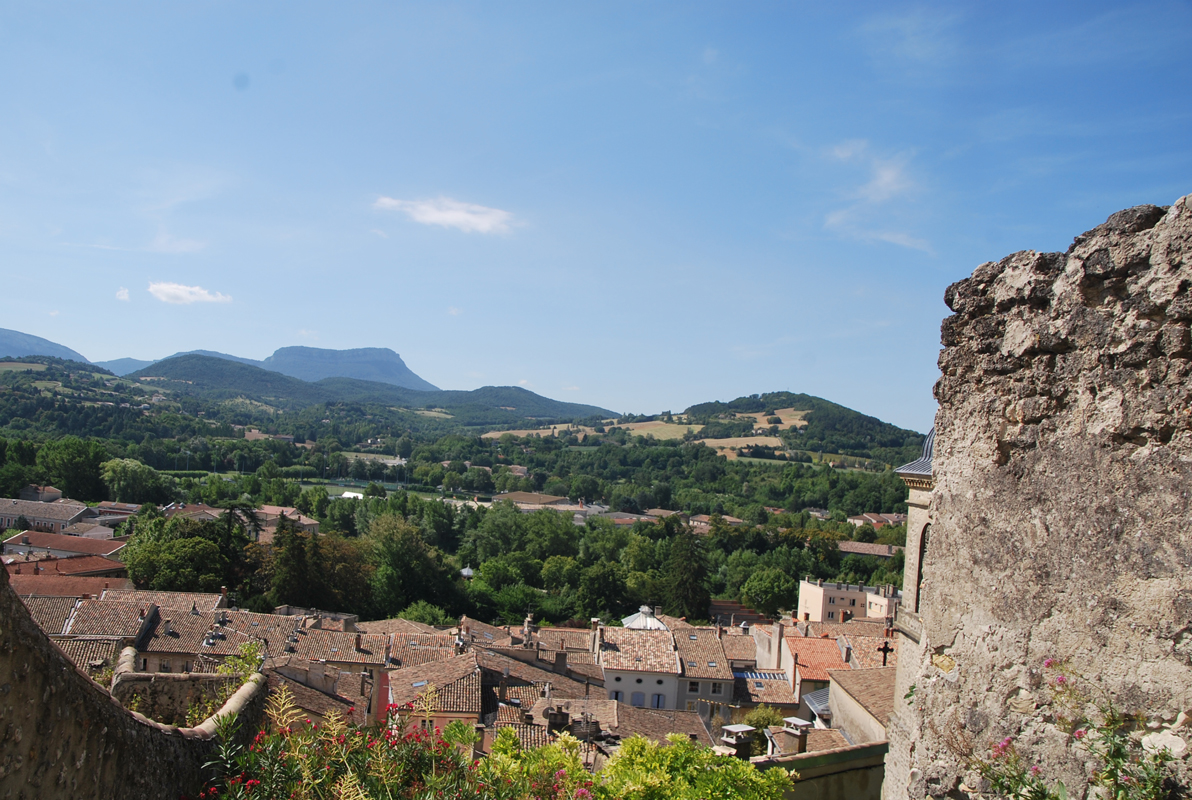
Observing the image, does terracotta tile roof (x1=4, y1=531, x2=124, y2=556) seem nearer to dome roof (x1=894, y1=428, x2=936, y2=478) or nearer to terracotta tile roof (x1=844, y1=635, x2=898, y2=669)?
terracotta tile roof (x1=844, y1=635, x2=898, y2=669)

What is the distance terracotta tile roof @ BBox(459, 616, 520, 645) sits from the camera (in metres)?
35.5

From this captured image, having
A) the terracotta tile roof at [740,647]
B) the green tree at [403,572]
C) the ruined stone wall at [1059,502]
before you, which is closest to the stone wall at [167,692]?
the ruined stone wall at [1059,502]

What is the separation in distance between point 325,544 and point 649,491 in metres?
85.2

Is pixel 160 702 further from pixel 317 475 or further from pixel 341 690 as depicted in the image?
pixel 317 475

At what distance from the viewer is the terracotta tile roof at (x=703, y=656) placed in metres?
33.0

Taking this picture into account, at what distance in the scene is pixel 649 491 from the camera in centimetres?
13088

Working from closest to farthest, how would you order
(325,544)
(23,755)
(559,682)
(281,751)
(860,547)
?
1. (23,755)
2. (281,751)
3. (559,682)
4. (325,544)
5. (860,547)

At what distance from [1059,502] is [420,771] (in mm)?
4436

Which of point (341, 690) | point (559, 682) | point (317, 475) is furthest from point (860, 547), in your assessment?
point (317, 475)

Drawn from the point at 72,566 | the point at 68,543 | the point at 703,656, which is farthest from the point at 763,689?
the point at 68,543

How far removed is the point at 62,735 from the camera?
12.0ft

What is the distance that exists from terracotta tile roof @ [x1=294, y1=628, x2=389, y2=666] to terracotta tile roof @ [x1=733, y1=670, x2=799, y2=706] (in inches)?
545

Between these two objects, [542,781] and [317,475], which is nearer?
[542,781]

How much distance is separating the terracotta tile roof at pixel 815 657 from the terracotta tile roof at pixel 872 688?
36.9ft
